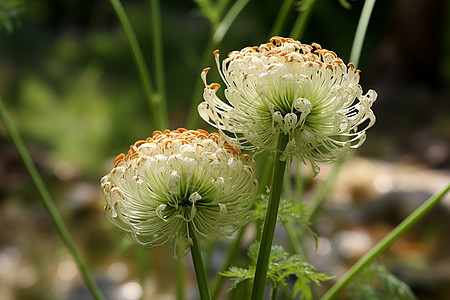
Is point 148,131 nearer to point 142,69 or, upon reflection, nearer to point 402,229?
point 142,69

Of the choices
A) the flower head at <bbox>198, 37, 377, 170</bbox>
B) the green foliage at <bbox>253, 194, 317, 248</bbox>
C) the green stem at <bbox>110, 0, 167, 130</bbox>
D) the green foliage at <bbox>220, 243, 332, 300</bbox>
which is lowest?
the green foliage at <bbox>220, 243, 332, 300</bbox>

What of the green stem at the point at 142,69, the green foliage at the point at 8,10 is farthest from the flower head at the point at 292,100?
the green foliage at the point at 8,10

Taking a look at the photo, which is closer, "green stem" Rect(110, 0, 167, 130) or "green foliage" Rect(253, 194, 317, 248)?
"green foliage" Rect(253, 194, 317, 248)

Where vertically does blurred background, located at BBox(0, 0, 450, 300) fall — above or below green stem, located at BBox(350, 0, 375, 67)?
above

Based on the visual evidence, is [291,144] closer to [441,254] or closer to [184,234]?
[184,234]

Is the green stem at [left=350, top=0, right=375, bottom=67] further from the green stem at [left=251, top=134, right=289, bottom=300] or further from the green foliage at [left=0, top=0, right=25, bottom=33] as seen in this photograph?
the green foliage at [left=0, top=0, right=25, bottom=33]

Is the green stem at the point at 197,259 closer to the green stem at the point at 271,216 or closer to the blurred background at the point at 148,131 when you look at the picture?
the green stem at the point at 271,216

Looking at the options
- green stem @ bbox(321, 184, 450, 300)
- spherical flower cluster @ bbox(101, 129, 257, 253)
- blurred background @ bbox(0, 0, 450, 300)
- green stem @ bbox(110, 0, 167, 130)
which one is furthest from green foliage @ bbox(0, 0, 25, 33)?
green stem @ bbox(321, 184, 450, 300)

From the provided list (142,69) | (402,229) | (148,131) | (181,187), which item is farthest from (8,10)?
(148,131)

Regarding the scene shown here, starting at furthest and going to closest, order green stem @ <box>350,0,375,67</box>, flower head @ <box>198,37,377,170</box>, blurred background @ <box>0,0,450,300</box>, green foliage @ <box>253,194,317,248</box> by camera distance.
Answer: blurred background @ <box>0,0,450,300</box>
green stem @ <box>350,0,375,67</box>
green foliage @ <box>253,194,317,248</box>
flower head @ <box>198,37,377,170</box>
